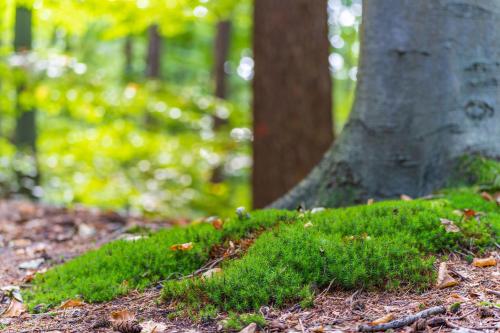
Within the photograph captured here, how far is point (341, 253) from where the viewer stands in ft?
7.85

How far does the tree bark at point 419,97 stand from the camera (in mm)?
3459

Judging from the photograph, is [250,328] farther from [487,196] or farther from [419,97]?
[419,97]

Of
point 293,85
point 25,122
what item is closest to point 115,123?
point 25,122

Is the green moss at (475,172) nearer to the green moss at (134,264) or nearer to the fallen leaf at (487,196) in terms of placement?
the fallen leaf at (487,196)

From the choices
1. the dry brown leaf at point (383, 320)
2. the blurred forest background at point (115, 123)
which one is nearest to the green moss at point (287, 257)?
the dry brown leaf at point (383, 320)

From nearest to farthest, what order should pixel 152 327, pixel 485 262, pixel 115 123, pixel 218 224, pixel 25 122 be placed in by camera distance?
1. pixel 152 327
2. pixel 485 262
3. pixel 218 224
4. pixel 25 122
5. pixel 115 123

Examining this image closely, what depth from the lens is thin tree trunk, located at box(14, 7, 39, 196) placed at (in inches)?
309

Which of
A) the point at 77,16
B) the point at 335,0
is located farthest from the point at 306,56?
the point at 335,0

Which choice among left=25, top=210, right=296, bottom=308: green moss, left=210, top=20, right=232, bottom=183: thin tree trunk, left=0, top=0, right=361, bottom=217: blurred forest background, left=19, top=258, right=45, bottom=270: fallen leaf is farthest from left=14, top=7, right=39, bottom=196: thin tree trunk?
left=25, top=210, right=296, bottom=308: green moss

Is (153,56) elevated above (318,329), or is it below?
above

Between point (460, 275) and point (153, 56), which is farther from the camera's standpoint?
point (153, 56)

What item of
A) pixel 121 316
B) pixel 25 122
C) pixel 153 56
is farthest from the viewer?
pixel 153 56

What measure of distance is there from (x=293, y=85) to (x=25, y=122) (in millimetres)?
5251

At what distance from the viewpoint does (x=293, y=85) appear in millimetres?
5352
